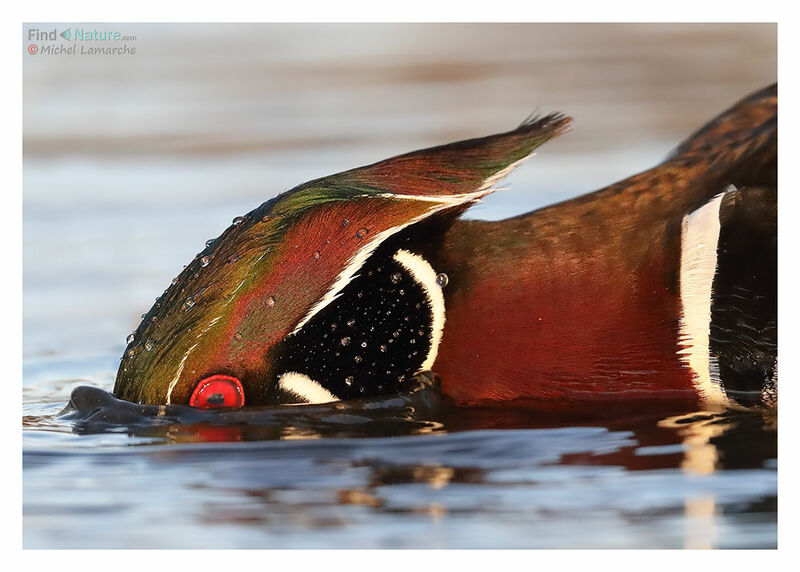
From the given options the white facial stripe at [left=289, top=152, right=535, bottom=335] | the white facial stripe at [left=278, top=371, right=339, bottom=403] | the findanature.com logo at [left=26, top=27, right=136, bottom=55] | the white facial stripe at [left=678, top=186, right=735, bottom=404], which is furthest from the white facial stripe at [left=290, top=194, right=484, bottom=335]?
the findanature.com logo at [left=26, top=27, right=136, bottom=55]

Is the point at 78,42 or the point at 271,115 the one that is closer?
the point at 78,42

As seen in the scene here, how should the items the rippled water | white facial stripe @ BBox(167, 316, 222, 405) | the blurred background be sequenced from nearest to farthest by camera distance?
the rippled water
white facial stripe @ BBox(167, 316, 222, 405)
the blurred background

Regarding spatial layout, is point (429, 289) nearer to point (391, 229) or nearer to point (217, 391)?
point (391, 229)

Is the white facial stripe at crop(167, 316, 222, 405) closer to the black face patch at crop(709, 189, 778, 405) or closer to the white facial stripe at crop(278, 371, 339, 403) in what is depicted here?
the white facial stripe at crop(278, 371, 339, 403)

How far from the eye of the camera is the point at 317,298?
10.6ft

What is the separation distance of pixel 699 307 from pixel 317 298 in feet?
3.36

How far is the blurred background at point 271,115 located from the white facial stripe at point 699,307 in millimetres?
608

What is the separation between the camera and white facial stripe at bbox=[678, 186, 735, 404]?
3.31 m

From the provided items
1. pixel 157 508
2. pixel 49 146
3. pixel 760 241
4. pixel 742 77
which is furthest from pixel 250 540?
pixel 742 77

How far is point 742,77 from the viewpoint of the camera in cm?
391

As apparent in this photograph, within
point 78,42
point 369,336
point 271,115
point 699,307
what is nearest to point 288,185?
point 271,115

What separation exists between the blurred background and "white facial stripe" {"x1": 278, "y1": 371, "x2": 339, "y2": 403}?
0.91m

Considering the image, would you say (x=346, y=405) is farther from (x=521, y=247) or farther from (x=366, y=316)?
(x=521, y=247)

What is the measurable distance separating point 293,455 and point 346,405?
0.28 m
